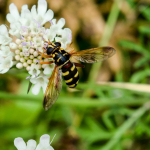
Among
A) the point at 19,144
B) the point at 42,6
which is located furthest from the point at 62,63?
the point at 19,144

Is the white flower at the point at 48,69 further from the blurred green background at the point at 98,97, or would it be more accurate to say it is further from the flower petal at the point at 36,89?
the blurred green background at the point at 98,97

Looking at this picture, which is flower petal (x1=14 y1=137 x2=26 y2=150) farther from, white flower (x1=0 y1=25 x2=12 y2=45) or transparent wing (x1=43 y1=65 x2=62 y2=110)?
white flower (x1=0 y1=25 x2=12 y2=45)

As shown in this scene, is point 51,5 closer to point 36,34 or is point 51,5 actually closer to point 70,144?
point 36,34

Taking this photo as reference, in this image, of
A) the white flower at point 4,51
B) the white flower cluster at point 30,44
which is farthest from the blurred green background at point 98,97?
the white flower at point 4,51

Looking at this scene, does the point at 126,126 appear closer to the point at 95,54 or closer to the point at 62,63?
the point at 95,54

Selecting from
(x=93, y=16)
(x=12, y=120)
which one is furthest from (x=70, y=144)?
(x=93, y=16)
